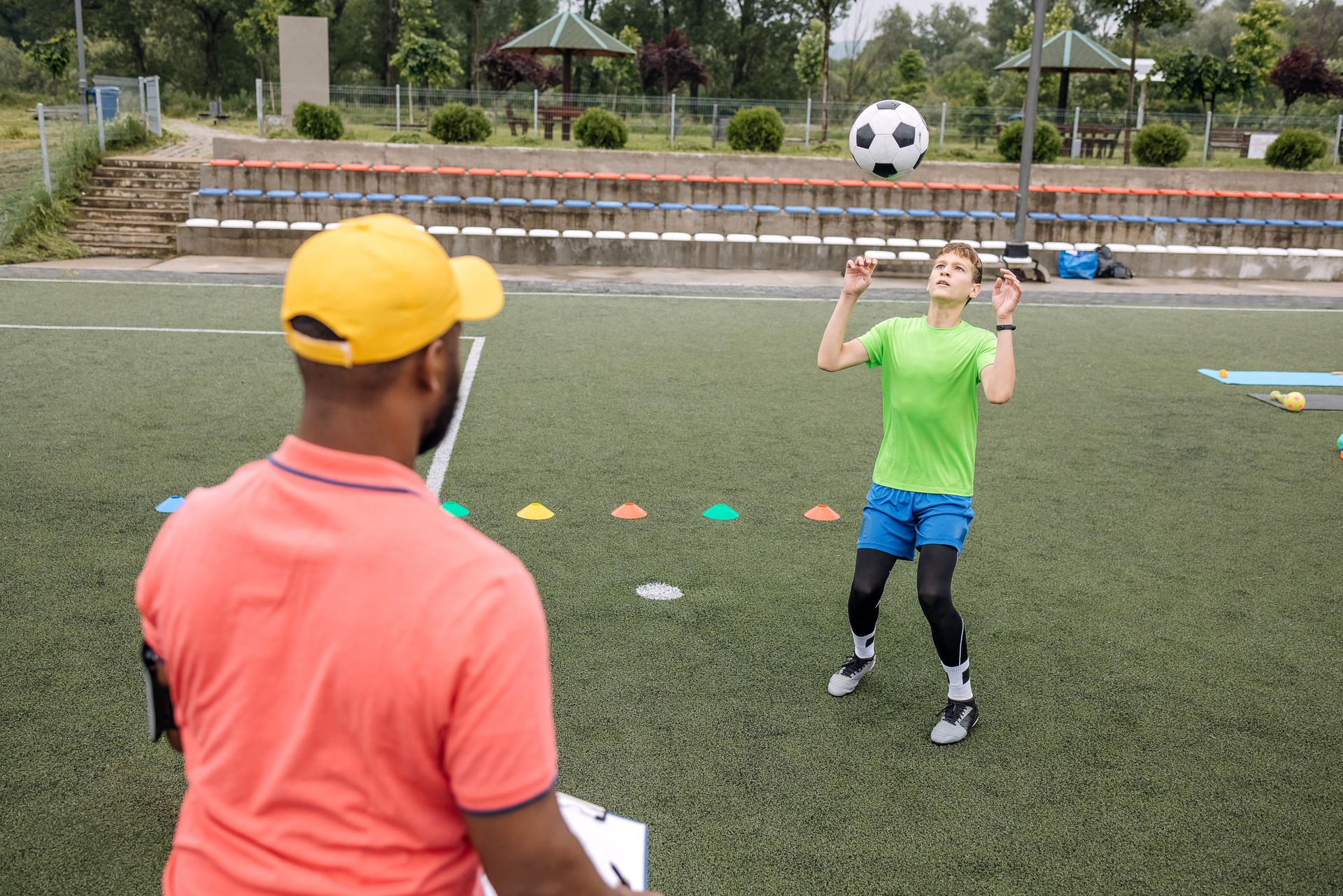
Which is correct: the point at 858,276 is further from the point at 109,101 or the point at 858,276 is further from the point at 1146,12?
the point at 1146,12

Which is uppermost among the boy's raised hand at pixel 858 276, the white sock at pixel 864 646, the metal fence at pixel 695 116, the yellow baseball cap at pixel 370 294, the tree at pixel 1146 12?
the tree at pixel 1146 12

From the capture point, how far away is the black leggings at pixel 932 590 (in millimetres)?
4738

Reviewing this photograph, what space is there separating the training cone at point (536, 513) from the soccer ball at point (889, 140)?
15.7 ft

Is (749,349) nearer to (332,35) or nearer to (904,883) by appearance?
(904,883)

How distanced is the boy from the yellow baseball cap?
11.3ft

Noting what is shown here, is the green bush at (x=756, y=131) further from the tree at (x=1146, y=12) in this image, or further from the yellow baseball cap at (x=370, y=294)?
the yellow baseball cap at (x=370, y=294)

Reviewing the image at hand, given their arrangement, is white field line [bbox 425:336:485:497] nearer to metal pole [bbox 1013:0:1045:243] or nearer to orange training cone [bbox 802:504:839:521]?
orange training cone [bbox 802:504:839:521]

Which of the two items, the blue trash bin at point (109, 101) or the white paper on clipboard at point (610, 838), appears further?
the blue trash bin at point (109, 101)

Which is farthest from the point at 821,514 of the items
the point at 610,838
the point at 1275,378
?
the point at 1275,378

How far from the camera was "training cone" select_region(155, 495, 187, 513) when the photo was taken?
7359 millimetres

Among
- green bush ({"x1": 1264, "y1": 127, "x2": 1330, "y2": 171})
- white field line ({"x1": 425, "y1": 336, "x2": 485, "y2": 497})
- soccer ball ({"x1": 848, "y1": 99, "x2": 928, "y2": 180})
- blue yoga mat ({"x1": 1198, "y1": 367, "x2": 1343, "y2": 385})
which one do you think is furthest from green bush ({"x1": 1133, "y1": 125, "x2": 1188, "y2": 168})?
white field line ({"x1": 425, "y1": 336, "x2": 485, "y2": 497})

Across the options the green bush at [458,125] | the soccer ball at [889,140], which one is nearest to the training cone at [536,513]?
the soccer ball at [889,140]

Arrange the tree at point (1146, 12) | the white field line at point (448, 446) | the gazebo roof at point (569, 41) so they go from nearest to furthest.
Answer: the white field line at point (448, 446)
the tree at point (1146, 12)
the gazebo roof at point (569, 41)

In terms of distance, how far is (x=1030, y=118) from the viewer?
1850 centimetres
